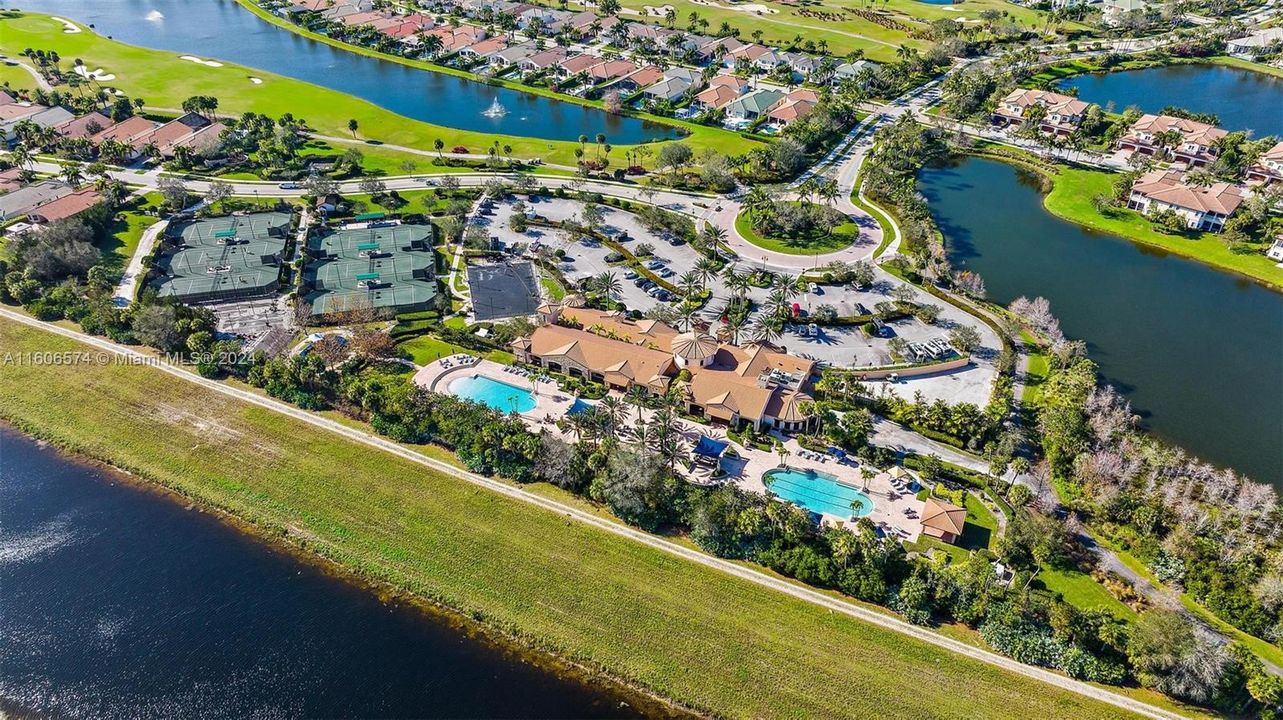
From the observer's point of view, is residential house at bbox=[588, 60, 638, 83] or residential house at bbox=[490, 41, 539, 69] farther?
residential house at bbox=[490, 41, 539, 69]

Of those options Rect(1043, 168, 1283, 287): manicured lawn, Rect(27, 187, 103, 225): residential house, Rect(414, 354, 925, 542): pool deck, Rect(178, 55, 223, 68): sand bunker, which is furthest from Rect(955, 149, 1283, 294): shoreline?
Rect(178, 55, 223, 68): sand bunker

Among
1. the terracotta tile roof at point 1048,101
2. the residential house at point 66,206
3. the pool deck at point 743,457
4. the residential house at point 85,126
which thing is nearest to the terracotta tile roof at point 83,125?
the residential house at point 85,126

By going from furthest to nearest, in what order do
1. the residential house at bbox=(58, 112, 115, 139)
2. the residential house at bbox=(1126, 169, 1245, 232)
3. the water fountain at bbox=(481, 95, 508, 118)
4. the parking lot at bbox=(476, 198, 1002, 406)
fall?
1. the water fountain at bbox=(481, 95, 508, 118)
2. the residential house at bbox=(58, 112, 115, 139)
3. the residential house at bbox=(1126, 169, 1245, 232)
4. the parking lot at bbox=(476, 198, 1002, 406)

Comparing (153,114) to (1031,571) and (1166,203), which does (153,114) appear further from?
(1166,203)

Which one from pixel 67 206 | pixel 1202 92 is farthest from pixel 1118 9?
pixel 67 206

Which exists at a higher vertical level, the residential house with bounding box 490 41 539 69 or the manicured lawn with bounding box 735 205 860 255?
A: the residential house with bounding box 490 41 539 69

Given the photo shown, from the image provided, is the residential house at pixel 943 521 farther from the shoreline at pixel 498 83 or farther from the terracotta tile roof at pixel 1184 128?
the terracotta tile roof at pixel 1184 128

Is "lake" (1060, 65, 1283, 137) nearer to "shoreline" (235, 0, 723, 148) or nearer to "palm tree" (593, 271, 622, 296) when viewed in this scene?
"shoreline" (235, 0, 723, 148)
